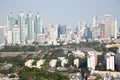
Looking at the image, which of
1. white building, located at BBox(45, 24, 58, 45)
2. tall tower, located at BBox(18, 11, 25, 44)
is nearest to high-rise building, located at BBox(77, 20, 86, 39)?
white building, located at BBox(45, 24, 58, 45)

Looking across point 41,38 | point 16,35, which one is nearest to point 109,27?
point 41,38

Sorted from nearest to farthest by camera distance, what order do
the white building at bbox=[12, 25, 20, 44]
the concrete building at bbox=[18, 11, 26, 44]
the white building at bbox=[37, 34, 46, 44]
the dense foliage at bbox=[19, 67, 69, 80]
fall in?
the dense foliage at bbox=[19, 67, 69, 80]
the white building at bbox=[12, 25, 20, 44]
the concrete building at bbox=[18, 11, 26, 44]
the white building at bbox=[37, 34, 46, 44]

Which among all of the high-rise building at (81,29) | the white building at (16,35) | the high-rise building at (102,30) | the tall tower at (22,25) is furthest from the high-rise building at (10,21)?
the high-rise building at (102,30)

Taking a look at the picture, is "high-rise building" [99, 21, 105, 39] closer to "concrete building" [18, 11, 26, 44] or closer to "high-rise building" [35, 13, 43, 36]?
"high-rise building" [35, 13, 43, 36]

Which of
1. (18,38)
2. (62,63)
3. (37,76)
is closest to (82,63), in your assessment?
(62,63)

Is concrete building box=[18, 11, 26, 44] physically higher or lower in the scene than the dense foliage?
higher

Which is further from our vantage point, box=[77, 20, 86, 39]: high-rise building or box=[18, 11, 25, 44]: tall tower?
box=[77, 20, 86, 39]: high-rise building

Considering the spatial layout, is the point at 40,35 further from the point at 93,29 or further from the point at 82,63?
the point at 82,63

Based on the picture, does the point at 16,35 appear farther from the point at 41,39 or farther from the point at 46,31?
the point at 46,31

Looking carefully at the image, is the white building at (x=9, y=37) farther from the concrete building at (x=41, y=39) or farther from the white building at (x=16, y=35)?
the concrete building at (x=41, y=39)
